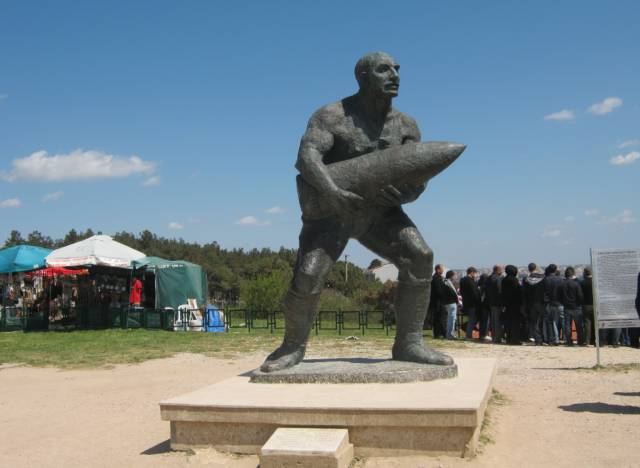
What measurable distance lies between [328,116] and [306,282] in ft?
4.94

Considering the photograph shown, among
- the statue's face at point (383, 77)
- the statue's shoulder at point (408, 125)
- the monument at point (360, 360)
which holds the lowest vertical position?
the monument at point (360, 360)

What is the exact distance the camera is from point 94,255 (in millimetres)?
18672

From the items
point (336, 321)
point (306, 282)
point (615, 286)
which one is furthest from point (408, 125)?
point (336, 321)

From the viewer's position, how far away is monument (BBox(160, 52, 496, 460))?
4473 millimetres

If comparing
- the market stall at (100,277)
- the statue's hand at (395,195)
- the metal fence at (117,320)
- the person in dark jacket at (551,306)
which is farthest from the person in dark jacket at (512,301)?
the market stall at (100,277)

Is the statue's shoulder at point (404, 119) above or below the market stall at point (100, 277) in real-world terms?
above

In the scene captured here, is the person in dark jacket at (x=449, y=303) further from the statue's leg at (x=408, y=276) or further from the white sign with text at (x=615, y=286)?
the statue's leg at (x=408, y=276)

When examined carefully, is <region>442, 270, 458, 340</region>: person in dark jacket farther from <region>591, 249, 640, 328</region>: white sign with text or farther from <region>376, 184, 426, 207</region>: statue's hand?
<region>376, 184, 426, 207</region>: statue's hand

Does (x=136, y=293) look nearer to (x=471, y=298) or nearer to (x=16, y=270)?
(x=16, y=270)

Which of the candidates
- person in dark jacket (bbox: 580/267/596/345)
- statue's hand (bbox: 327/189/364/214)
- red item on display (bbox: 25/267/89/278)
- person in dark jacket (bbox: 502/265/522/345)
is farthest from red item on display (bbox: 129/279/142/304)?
statue's hand (bbox: 327/189/364/214)

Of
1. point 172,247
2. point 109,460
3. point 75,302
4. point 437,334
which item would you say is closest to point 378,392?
point 109,460

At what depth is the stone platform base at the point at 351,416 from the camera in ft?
14.5

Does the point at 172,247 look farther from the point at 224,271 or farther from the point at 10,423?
the point at 10,423

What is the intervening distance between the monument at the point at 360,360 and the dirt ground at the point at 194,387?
0.60 ft
